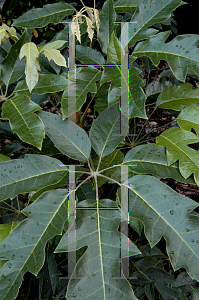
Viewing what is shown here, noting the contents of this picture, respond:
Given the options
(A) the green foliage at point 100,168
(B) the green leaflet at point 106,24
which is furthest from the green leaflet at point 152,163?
(B) the green leaflet at point 106,24

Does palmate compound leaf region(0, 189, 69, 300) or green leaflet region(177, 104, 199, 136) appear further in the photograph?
green leaflet region(177, 104, 199, 136)

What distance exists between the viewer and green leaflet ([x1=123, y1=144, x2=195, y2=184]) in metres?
0.80

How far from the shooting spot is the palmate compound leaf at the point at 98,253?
2.18 ft

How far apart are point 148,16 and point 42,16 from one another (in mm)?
465

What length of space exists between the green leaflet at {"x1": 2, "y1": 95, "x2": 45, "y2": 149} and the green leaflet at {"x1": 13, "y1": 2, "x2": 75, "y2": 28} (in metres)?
0.42

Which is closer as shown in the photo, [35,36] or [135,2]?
[135,2]

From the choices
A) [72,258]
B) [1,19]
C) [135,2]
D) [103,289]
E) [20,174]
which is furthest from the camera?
[1,19]

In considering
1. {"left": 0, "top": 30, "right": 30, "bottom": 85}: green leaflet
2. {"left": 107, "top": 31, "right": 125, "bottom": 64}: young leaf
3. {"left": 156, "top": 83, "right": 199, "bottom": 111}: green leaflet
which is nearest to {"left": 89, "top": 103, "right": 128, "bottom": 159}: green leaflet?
{"left": 107, "top": 31, "right": 125, "bottom": 64}: young leaf

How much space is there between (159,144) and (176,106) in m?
0.24

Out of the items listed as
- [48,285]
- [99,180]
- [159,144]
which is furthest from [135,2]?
[48,285]

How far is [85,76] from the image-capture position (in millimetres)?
872

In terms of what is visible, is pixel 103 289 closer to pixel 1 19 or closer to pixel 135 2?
pixel 135 2

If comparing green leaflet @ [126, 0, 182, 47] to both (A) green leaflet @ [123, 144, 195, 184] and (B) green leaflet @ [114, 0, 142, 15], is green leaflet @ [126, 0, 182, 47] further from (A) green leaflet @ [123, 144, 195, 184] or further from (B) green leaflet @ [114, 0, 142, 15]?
(A) green leaflet @ [123, 144, 195, 184]

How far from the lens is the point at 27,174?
0.78 metres
